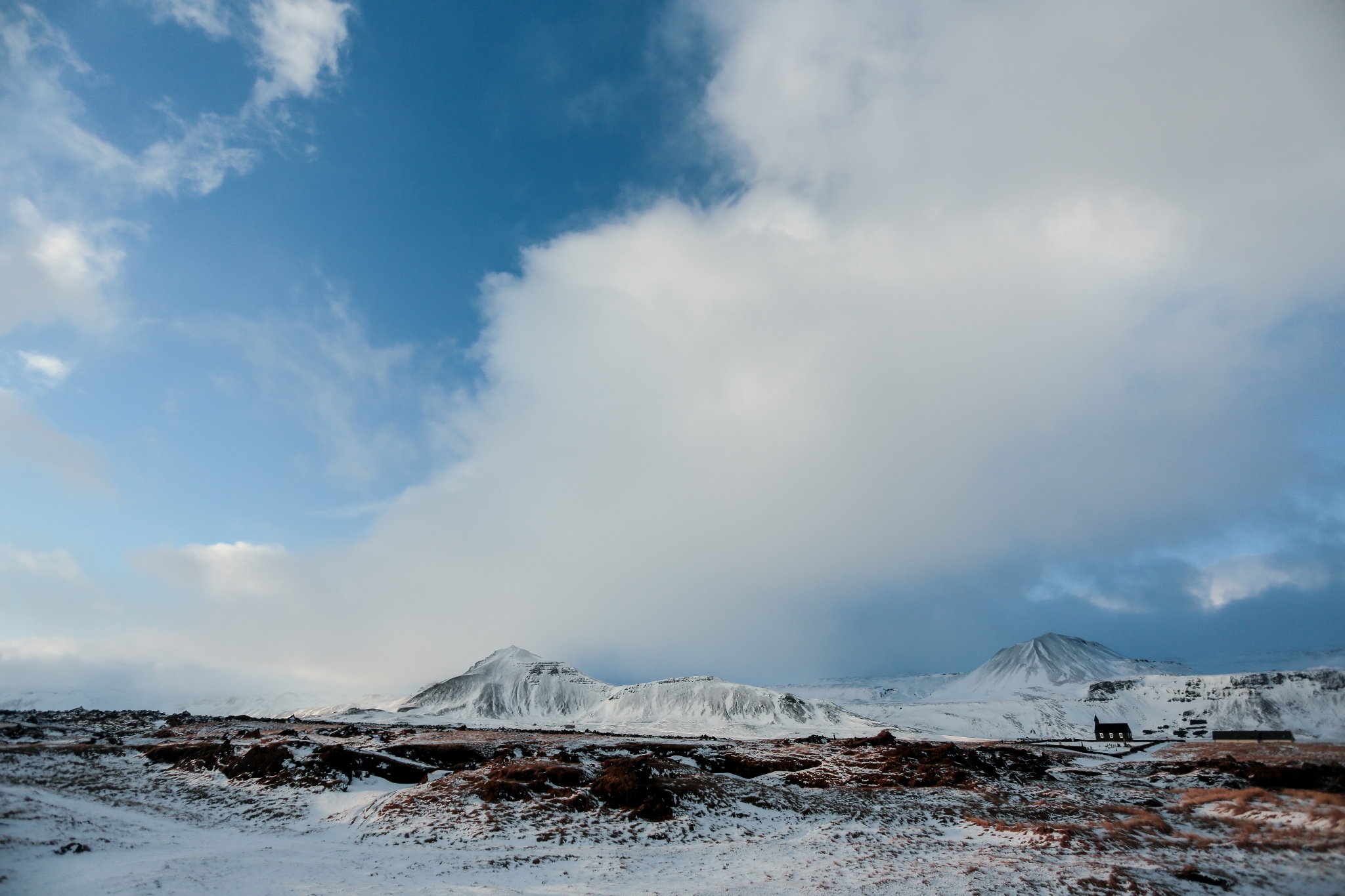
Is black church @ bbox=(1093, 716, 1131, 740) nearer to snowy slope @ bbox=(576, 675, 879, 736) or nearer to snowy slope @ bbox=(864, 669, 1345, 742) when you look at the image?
snowy slope @ bbox=(864, 669, 1345, 742)

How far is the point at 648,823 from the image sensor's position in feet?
85.5

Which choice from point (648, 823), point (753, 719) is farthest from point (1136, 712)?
point (648, 823)

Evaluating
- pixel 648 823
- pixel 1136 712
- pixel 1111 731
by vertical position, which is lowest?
pixel 1136 712

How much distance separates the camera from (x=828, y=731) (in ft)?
484

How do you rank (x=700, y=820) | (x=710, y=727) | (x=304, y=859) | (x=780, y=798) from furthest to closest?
1. (x=710, y=727)
2. (x=780, y=798)
3. (x=700, y=820)
4. (x=304, y=859)

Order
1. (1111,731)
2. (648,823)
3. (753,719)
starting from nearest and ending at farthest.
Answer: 1. (648,823)
2. (1111,731)
3. (753,719)

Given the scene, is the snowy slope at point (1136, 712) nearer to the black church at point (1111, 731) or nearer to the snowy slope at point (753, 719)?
the black church at point (1111, 731)

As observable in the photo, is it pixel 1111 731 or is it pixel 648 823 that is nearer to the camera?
pixel 648 823

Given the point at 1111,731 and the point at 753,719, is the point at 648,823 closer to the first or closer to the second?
the point at 1111,731

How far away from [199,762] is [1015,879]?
4620cm

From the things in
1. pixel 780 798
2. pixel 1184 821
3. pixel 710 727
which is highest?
pixel 1184 821

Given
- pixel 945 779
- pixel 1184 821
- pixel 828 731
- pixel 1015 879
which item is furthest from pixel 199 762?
pixel 828 731

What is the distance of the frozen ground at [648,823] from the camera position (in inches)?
593

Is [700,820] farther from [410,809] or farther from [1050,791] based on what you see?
[1050,791]
